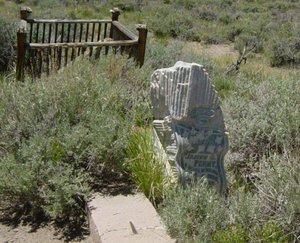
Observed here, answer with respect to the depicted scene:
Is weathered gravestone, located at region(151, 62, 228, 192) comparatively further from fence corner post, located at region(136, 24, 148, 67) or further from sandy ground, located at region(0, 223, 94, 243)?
fence corner post, located at region(136, 24, 148, 67)

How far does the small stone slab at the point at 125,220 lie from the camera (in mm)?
4266

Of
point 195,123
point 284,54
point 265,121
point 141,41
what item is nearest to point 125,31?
point 141,41

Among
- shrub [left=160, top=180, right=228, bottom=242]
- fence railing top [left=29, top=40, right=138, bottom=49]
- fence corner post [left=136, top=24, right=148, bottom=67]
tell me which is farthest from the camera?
fence corner post [left=136, top=24, right=148, bottom=67]

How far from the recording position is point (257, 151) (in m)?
5.91

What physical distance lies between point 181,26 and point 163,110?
13822 mm

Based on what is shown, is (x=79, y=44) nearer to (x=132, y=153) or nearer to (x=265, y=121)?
(x=132, y=153)

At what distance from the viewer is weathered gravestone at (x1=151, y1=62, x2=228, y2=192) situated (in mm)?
4641

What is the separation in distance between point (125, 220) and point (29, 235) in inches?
33.7

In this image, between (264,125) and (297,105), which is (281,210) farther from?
(297,105)

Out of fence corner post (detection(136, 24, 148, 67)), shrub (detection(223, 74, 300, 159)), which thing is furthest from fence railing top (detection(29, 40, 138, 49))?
shrub (detection(223, 74, 300, 159))

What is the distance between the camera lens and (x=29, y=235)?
4656 millimetres

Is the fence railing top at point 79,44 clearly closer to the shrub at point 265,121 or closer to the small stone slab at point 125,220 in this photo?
the shrub at point 265,121

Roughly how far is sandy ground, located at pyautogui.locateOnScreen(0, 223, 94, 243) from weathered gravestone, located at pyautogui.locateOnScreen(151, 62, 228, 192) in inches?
43.7

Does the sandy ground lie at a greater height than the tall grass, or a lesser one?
lesser
